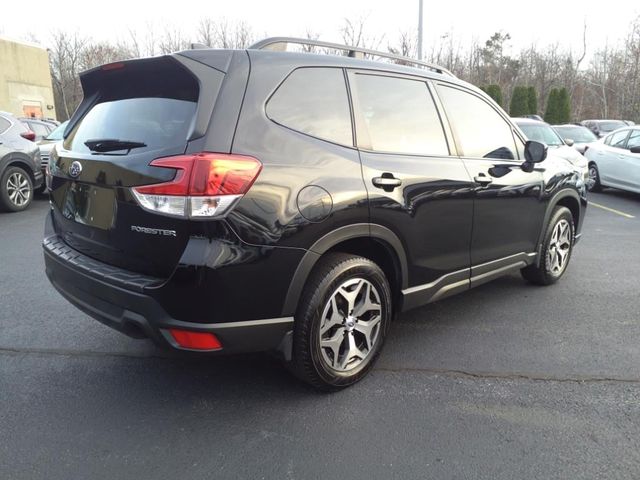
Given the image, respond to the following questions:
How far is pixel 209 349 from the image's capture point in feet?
7.94

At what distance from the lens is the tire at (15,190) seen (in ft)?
28.3

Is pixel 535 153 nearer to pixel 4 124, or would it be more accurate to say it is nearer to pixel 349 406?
pixel 349 406

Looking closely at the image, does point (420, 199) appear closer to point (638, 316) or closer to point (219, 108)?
point (219, 108)

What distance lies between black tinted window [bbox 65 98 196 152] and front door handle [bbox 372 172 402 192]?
3.54 ft

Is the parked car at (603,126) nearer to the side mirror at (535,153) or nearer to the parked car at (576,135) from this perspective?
the parked car at (576,135)

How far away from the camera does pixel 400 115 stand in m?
3.25

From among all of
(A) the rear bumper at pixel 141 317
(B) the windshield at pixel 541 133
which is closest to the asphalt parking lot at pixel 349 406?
(A) the rear bumper at pixel 141 317

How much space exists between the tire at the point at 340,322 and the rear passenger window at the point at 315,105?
690 millimetres

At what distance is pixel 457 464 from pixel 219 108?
78.3 inches

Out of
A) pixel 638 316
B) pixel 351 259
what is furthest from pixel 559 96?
pixel 351 259

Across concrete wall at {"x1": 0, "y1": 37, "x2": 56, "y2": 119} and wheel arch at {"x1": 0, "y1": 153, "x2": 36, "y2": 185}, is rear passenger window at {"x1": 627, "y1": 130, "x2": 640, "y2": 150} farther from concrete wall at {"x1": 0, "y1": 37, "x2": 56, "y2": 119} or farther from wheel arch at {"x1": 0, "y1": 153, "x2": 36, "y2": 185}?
concrete wall at {"x1": 0, "y1": 37, "x2": 56, "y2": 119}

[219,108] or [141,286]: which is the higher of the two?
[219,108]

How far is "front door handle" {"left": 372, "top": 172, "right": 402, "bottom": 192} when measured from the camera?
9.49 feet

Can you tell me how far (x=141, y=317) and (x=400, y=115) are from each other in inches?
77.8
